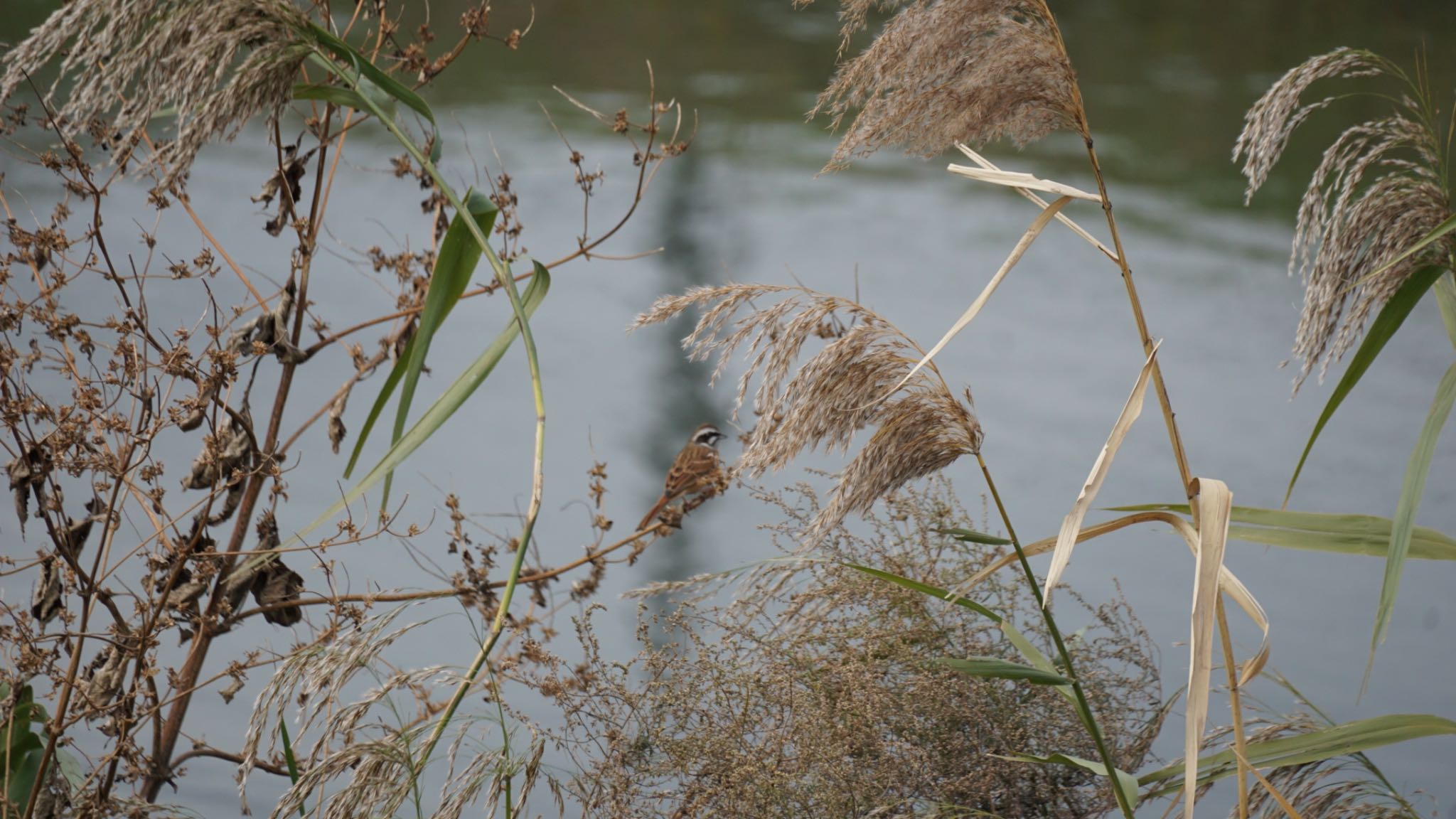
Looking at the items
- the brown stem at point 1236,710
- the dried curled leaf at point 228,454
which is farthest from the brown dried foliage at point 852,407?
the dried curled leaf at point 228,454

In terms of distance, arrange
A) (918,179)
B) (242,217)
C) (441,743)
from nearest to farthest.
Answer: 1. (441,743)
2. (242,217)
3. (918,179)

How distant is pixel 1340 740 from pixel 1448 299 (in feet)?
1.31

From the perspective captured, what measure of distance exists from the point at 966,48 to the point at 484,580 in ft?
2.52

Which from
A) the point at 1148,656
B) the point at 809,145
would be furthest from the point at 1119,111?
the point at 1148,656

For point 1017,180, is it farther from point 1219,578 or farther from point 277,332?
point 277,332

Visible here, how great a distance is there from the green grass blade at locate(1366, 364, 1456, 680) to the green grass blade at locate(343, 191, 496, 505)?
2.04 ft

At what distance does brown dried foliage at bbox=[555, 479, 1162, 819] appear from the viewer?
1.21 metres

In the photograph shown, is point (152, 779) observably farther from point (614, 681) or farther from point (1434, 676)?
point (1434, 676)

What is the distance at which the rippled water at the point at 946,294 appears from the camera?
84.8 inches

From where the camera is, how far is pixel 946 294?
278 centimetres

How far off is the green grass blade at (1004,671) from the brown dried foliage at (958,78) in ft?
1.32

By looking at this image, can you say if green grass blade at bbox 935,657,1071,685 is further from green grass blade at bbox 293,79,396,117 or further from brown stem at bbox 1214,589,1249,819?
green grass blade at bbox 293,79,396,117

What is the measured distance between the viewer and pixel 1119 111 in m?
3.36

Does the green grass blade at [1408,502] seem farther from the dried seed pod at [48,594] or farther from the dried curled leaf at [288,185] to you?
the dried seed pod at [48,594]
